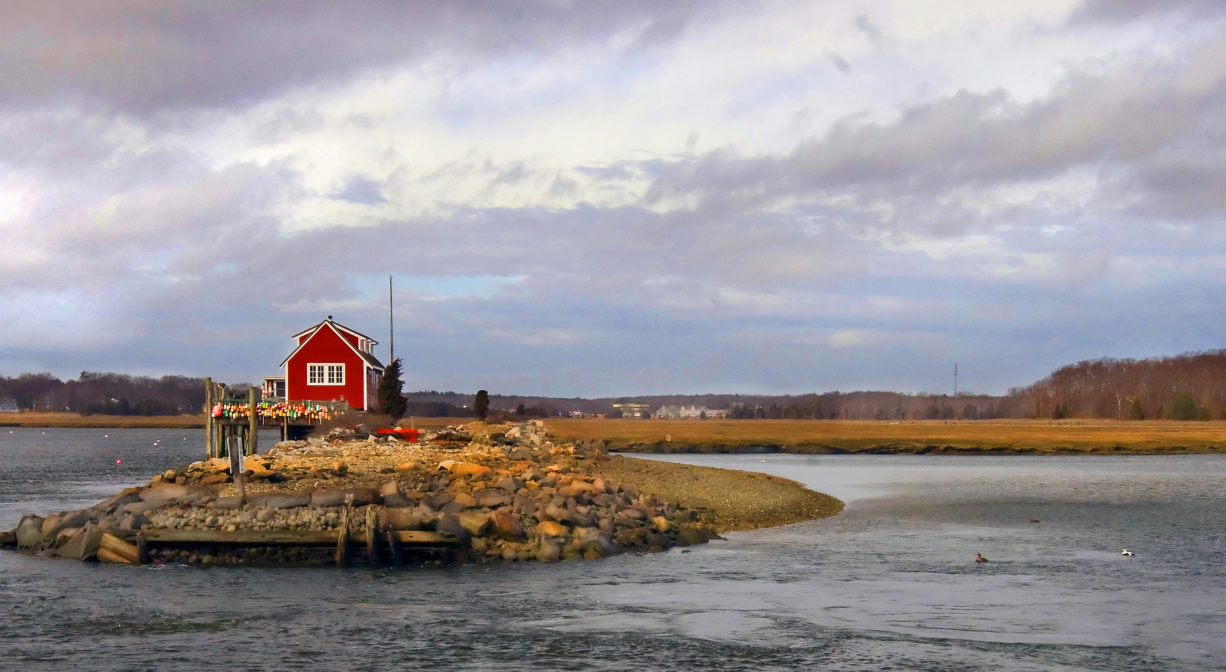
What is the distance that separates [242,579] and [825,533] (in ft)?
50.8

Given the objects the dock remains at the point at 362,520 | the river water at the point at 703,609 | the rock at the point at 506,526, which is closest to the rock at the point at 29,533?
the dock remains at the point at 362,520

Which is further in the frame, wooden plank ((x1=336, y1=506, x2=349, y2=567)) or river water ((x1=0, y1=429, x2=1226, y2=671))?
wooden plank ((x1=336, y1=506, x2=349, y2=567))

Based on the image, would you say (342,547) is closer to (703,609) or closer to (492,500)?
(492,500)

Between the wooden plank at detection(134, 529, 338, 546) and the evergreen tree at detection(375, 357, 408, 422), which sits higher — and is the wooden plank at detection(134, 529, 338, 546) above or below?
below

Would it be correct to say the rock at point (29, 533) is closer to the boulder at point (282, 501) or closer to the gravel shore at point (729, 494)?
the boulder at point (282, 501)

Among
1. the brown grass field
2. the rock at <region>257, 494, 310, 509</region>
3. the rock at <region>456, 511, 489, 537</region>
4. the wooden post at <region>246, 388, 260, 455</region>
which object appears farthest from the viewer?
the brown grass field

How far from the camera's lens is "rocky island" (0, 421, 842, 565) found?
25469 millimetres

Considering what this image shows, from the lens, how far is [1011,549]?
28766 mm

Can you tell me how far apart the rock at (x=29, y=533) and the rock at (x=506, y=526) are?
10798 mm

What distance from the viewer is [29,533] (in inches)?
1096

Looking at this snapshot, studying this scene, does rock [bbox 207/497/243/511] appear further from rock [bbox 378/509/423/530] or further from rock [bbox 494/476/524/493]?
rock [bbox 494/476/524/493]

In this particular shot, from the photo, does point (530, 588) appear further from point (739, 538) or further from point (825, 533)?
point (825, 533)

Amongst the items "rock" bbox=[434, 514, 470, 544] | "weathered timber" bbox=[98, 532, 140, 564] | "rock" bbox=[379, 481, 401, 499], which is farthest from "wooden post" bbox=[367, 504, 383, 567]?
"weathered timber" bbox=[98, 532, 140, 564]

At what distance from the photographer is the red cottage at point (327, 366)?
67688mm
